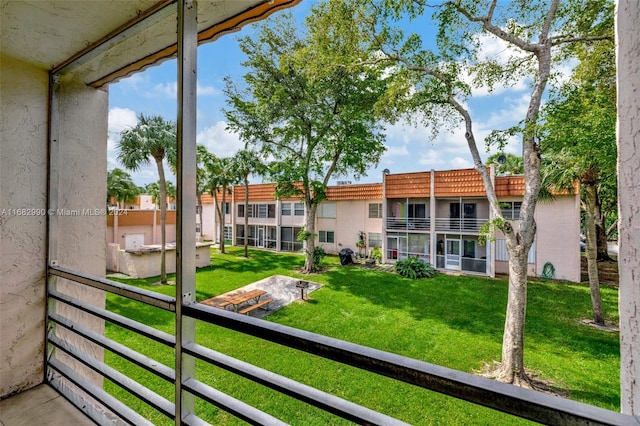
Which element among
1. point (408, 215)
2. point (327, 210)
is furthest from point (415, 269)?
point (327, 210)

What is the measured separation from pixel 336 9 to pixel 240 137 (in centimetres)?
710

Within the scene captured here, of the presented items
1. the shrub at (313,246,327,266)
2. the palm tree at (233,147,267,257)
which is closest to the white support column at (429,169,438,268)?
the shrub at (313,246,327,266)

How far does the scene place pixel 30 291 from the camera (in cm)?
182

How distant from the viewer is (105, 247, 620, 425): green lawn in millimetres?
4211

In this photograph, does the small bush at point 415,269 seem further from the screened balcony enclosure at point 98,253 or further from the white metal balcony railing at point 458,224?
the screened balcony enclosure at point 98,253

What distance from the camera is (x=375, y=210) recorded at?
1567 centimetres

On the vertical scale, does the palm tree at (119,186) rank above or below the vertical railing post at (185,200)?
above

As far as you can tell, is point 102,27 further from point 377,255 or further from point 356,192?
point 356,192

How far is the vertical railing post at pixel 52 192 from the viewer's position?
1867 mm

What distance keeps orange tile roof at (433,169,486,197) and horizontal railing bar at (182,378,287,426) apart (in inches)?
526

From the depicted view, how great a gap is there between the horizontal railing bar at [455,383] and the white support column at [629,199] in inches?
6.5

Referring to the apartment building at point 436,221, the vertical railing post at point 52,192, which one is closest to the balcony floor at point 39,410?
the vertical railing post at point 52,192

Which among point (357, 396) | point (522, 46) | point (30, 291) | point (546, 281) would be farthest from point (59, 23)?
point (546, 281)

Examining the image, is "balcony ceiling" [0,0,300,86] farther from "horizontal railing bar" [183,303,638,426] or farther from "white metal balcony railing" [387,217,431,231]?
"white metal balcony railing" [387,217,431,231]
